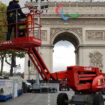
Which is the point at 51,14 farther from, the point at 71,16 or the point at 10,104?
the point at 10,104

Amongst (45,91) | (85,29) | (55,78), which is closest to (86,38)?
(85,29)

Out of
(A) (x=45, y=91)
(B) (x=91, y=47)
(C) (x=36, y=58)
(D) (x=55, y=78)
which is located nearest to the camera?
(C) (x=36, y=58)

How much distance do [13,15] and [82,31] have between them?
42425mm

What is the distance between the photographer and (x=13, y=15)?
1112 cm

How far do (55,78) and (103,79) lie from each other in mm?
2463

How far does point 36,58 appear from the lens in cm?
1105

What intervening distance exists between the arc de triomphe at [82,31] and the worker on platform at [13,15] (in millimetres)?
40635

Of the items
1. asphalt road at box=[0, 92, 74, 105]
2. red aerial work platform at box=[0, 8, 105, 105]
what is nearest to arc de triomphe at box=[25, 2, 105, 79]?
asphalt road at box=[0, 92, 74, 105]

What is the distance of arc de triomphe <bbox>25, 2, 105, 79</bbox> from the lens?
Result: 52188mm

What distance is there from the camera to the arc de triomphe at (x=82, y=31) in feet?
171

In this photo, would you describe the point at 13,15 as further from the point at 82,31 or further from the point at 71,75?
the point at 82,31

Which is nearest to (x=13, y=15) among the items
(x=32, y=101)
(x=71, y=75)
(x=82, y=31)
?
(x=71, y=75)

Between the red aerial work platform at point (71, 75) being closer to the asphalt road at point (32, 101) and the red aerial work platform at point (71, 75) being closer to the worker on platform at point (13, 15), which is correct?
the worker on platform at point (13, 15)

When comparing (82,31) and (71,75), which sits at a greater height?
(82,31)
